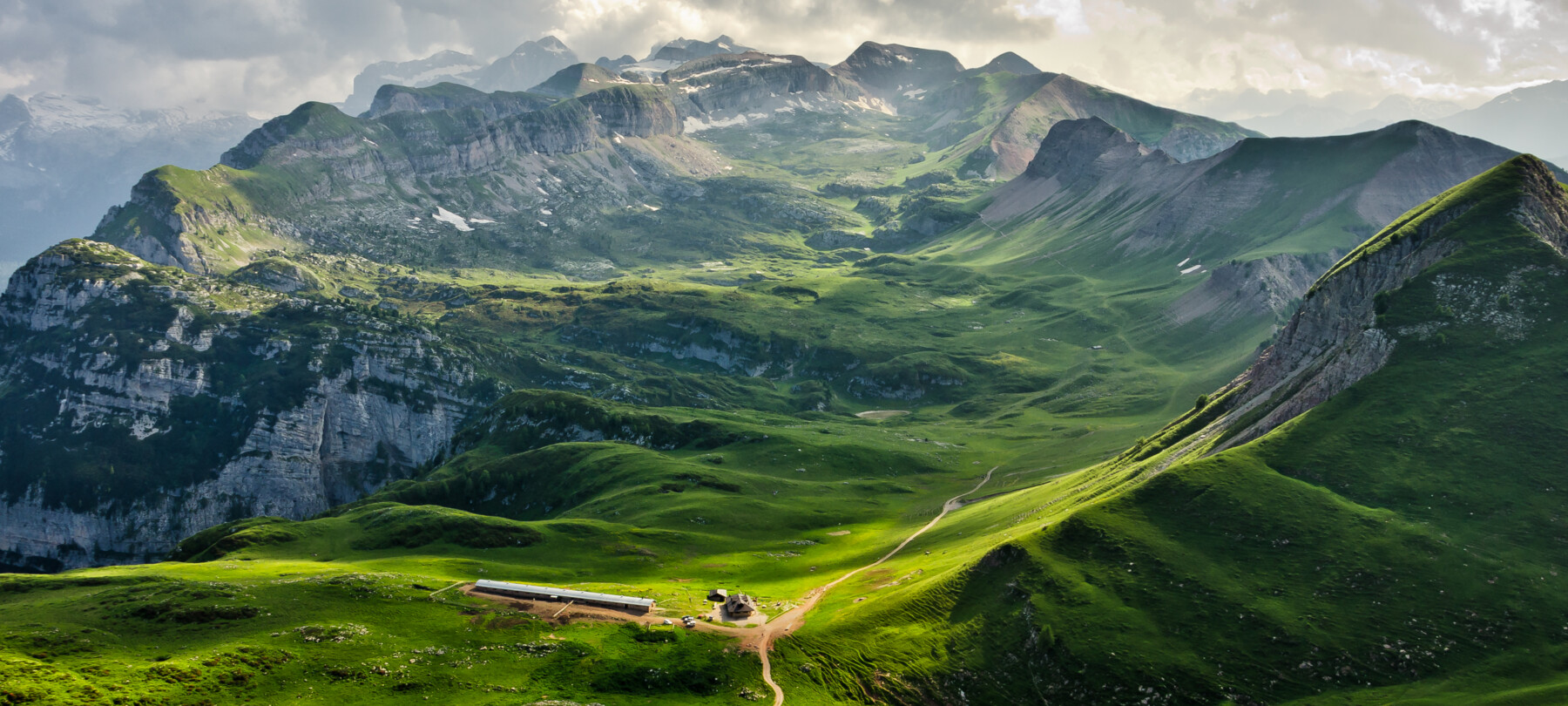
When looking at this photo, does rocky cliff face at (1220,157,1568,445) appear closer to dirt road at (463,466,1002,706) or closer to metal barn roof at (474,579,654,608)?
dirt road at (463,466,1002,706)

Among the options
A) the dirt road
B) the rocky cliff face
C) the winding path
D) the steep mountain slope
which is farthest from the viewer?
the rocky cliff face

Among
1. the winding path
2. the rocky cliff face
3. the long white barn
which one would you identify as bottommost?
the winding path

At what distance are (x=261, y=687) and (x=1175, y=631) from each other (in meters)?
88.3

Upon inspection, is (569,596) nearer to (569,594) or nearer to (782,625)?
(569,594)

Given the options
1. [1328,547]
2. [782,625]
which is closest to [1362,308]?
[1328,547]

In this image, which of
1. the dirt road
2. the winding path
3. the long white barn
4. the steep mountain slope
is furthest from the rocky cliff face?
the long white barn

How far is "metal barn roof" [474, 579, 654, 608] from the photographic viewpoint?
348 ft

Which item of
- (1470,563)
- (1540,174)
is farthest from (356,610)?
(1540,174)

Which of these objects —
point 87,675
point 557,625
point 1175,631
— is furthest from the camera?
point 557,625

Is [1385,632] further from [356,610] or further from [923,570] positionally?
[356,610]

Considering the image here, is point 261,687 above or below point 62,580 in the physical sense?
below

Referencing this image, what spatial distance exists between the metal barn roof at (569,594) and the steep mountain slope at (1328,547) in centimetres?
2096

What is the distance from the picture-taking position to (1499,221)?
5207 inches

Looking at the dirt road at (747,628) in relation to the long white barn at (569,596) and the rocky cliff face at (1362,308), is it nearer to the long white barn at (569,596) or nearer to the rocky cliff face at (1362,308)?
the long white barn at (569,596)
